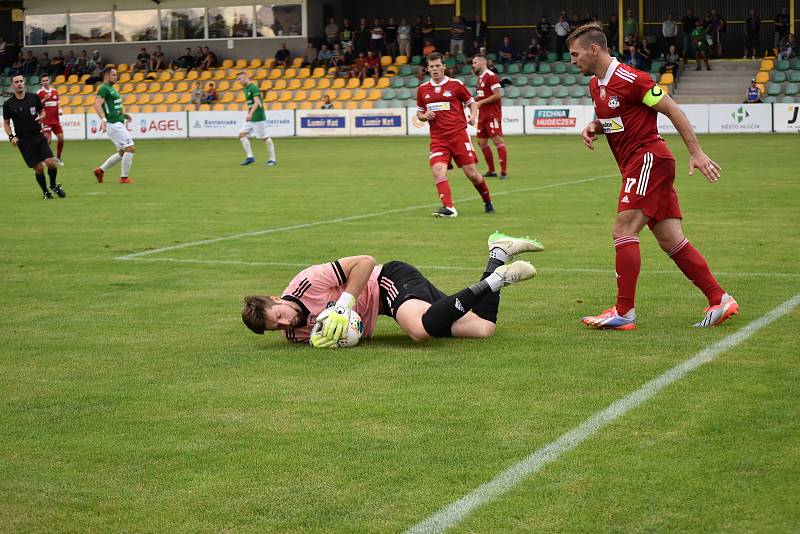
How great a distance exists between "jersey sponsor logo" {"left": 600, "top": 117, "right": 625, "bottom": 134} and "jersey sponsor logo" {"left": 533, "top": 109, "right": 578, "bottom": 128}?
33.7 m

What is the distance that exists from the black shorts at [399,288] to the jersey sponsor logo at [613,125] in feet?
5.39

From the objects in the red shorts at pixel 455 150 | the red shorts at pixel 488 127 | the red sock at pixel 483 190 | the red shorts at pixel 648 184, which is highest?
the red shorts at pixel 488 127

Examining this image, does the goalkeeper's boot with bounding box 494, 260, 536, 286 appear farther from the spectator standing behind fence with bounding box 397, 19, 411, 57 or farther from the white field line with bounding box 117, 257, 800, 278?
the spectator standing behind fence with bounding box 397, 19, 411, 57

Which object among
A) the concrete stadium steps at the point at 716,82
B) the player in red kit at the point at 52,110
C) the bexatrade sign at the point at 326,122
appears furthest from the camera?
the bexatrade sign at the point at 326,122

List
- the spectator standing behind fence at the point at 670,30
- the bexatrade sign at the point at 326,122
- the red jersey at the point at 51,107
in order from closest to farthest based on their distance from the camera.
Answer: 1. the red jersey at the point at 51,107
2. the bexatrade sign at the point at 326,122
3. the spectator standing behind fence at the point at 670,30

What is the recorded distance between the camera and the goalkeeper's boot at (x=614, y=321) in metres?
7.89

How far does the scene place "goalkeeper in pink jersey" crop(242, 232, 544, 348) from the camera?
24.1 ft

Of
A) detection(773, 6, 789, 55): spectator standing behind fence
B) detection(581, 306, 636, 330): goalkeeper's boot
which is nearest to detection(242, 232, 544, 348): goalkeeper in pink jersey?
detection(581, 306, 636, 330): goalkeeper's boot

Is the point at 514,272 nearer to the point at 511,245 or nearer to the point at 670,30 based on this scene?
the point at 511,245

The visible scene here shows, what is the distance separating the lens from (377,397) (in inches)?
242

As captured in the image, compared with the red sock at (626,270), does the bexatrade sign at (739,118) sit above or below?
above

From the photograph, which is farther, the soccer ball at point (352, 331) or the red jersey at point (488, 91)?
the red jersey at point (488, 91)

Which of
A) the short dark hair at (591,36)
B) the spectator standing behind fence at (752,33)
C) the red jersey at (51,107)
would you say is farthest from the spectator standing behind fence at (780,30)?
the short dark hair at (591,36)

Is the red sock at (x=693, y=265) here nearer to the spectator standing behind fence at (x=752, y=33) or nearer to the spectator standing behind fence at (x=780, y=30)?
the spectator standing behind fence at (x=752, y=33)
